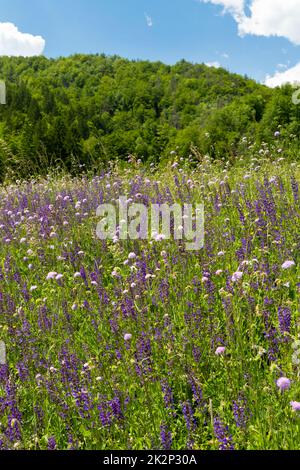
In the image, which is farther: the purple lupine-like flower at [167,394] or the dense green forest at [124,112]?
the dense green forest at [124,112]

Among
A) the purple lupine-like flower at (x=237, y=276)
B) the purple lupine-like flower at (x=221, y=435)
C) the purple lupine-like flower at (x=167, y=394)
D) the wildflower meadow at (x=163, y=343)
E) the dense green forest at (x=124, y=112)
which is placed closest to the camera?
the purple lupine-like flower at (x=221, y=435)

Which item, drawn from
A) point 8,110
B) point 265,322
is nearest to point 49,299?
point 265,322

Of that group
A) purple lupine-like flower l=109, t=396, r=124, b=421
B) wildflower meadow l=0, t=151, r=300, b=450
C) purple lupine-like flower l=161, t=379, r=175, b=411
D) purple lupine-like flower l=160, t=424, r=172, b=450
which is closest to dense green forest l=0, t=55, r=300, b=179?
wildflower meadow l=0, t=151, r=300, b=450

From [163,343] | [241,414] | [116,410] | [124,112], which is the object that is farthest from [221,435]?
[124,112]

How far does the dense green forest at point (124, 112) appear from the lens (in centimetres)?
1978

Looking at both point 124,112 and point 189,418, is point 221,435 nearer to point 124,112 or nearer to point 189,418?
point 189,418

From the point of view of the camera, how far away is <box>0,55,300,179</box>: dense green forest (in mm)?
19781

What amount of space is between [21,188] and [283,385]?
23.8 ft

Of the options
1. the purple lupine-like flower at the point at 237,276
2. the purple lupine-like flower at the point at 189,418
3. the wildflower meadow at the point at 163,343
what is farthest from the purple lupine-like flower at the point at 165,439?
the purple lupine-like flower at the point at 237,276

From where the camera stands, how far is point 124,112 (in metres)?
68.1

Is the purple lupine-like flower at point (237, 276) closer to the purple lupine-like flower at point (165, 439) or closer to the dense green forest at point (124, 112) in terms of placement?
the purple lupine-like flower at point (165, 439)

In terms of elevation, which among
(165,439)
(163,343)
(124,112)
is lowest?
(165,439)

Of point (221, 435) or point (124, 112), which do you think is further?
point (124, 112)
